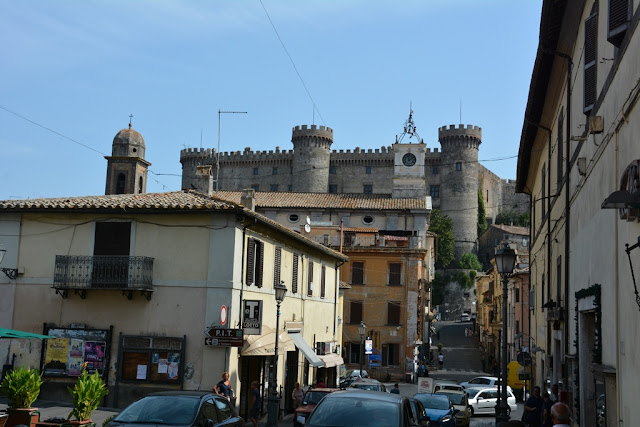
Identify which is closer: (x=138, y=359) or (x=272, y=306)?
(x=138, y=359)

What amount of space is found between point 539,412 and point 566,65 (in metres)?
7.24

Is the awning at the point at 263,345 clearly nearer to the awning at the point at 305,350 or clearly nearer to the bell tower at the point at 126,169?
the awning at the point at 305,350

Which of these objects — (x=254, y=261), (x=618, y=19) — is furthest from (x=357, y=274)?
(x=618, y=19)

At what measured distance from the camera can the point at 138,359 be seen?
2134 cm

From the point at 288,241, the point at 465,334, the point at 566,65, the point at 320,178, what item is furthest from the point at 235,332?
the point at 320,178

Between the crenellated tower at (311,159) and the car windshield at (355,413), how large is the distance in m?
94.2

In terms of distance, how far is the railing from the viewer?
21.3 m

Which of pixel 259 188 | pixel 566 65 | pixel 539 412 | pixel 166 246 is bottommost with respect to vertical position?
pixel 539 412

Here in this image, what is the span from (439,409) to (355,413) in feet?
34.9

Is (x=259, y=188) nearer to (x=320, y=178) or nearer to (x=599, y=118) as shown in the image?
(x=320, y=178)

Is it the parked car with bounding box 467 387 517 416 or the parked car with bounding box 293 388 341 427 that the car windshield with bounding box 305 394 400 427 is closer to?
the parked car with bounding box 293 388 341 427

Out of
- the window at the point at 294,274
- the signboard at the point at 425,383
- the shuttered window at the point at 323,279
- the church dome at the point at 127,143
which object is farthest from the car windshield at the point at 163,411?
the church dome at the point at 127,143

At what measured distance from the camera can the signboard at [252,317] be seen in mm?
21766

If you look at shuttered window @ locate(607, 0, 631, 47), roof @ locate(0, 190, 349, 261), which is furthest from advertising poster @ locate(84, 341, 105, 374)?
shuttered window @ locate(607, 0, 631, 47)
